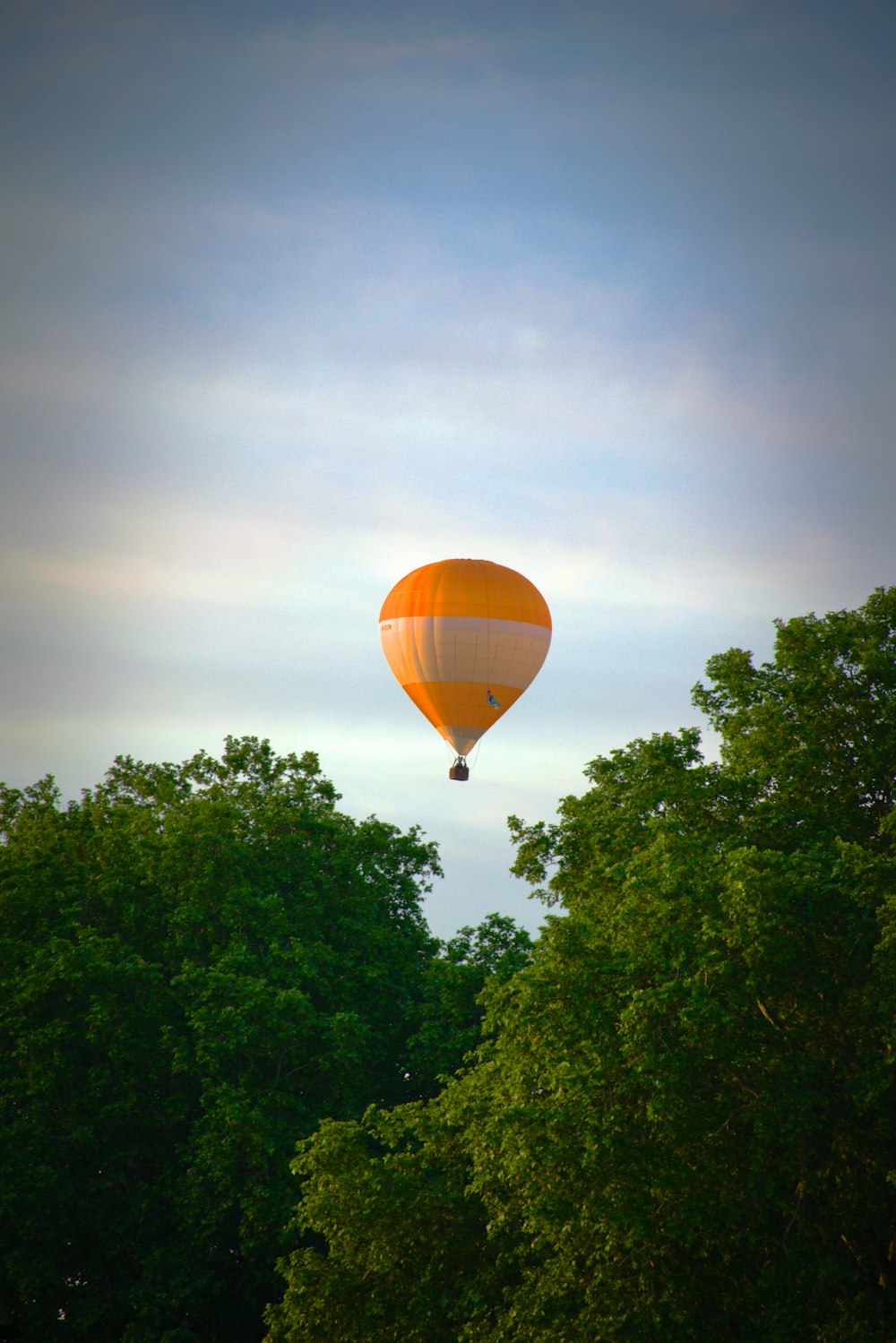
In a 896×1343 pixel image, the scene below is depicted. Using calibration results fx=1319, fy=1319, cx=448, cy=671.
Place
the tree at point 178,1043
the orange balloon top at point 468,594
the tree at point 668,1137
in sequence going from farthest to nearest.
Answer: the orange balloon top at point 468,594, the tree at point 178,1043, the tree at point 668,1137

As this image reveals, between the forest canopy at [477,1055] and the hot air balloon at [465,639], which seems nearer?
the forest canopy at [477,1055]

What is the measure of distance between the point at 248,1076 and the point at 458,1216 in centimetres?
754

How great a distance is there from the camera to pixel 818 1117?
62.5 ft

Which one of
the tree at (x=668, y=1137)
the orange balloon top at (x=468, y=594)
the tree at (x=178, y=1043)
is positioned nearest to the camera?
the tree at (x=668, y=1137)

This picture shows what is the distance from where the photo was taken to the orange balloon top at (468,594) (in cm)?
4125

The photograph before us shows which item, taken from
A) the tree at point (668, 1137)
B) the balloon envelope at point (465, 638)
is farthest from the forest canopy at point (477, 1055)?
the balloon envelope at point (465, 638)

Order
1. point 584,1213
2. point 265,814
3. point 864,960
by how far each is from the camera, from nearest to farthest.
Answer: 1. point 584,1213
2. point 864,960
3. point 265,814

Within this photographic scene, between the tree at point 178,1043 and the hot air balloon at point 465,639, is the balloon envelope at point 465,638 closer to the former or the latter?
the hot air balloon at point 465,639

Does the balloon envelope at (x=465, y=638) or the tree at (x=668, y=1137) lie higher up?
the balloon envelope at (x=465, y=638)

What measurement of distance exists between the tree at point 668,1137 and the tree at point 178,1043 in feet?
13.6

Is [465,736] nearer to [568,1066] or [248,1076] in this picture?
[248,1076]

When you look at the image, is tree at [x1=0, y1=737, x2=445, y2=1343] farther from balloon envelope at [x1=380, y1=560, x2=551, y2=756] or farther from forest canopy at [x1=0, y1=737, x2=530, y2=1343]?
balloon envelope at [x1=380, y1=560, x2=551, y2=756]

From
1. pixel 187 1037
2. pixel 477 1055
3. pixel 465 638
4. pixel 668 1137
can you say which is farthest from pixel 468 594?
pixel 668 1137

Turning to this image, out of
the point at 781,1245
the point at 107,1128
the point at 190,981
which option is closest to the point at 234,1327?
the point at 107,1128
